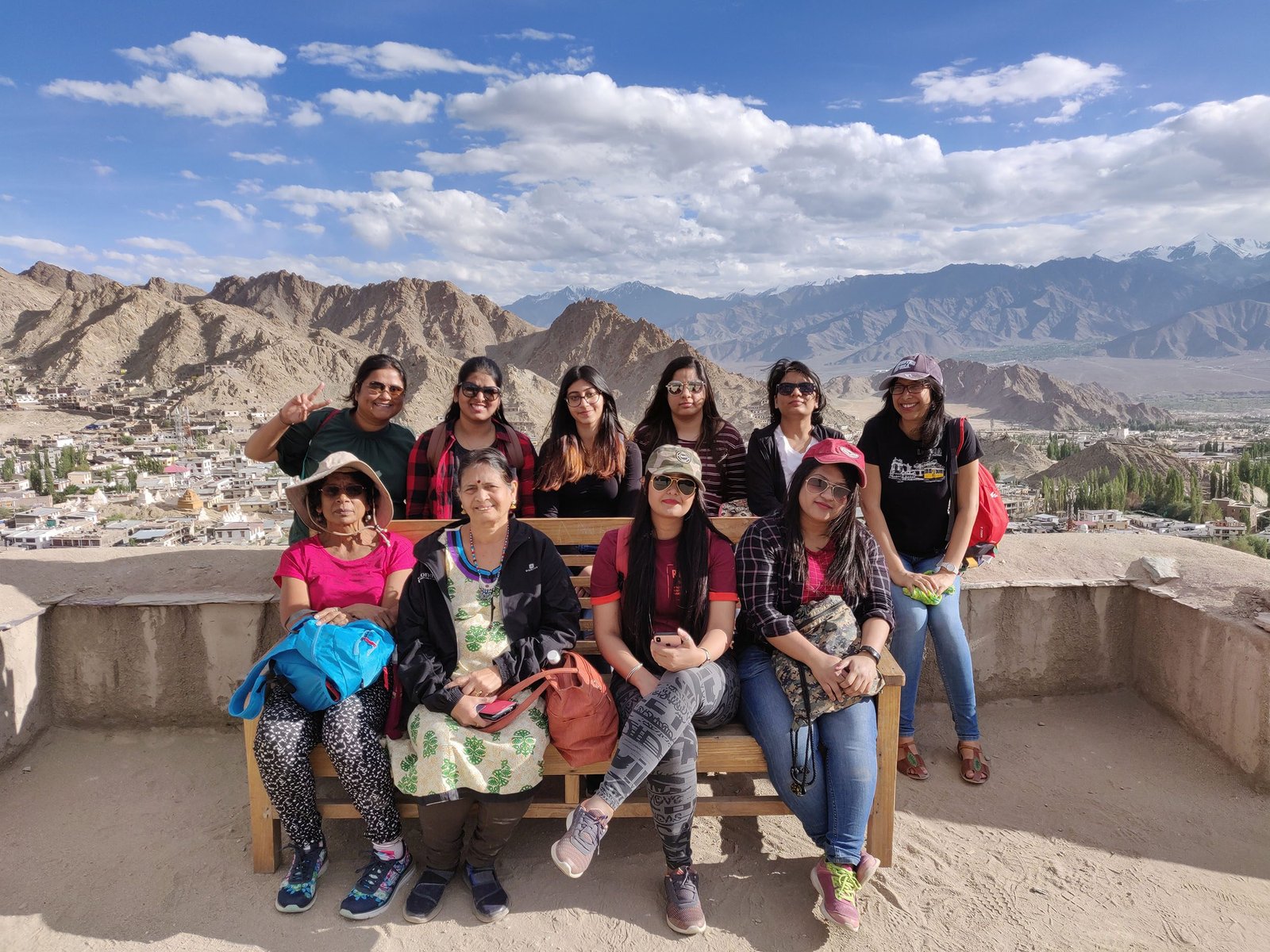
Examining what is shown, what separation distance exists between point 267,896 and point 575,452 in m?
2.45

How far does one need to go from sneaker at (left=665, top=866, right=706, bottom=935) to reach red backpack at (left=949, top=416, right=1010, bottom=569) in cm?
228

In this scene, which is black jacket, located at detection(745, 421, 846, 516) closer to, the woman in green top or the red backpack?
the red backpack

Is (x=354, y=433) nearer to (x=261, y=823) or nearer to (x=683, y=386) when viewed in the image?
(x=683, y=386)

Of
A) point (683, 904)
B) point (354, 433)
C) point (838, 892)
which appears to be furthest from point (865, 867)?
point (354, 433)

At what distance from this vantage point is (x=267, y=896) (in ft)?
10.2

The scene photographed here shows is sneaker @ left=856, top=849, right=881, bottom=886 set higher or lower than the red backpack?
lower

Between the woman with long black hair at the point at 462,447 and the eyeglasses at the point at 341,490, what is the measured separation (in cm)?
77

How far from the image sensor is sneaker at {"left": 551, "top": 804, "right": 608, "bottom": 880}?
2694 mm

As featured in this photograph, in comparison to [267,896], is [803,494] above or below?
above

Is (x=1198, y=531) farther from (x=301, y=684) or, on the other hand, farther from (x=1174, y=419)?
(x=1174, y=419)

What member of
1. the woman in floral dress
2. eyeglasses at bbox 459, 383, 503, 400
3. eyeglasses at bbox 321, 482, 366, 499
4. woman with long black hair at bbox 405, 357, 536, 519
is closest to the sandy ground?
the woman in floral dress

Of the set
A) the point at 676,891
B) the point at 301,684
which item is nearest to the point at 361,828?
the point at 301,684

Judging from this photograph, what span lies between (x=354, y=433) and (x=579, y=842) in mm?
2645

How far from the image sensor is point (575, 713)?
300cm
